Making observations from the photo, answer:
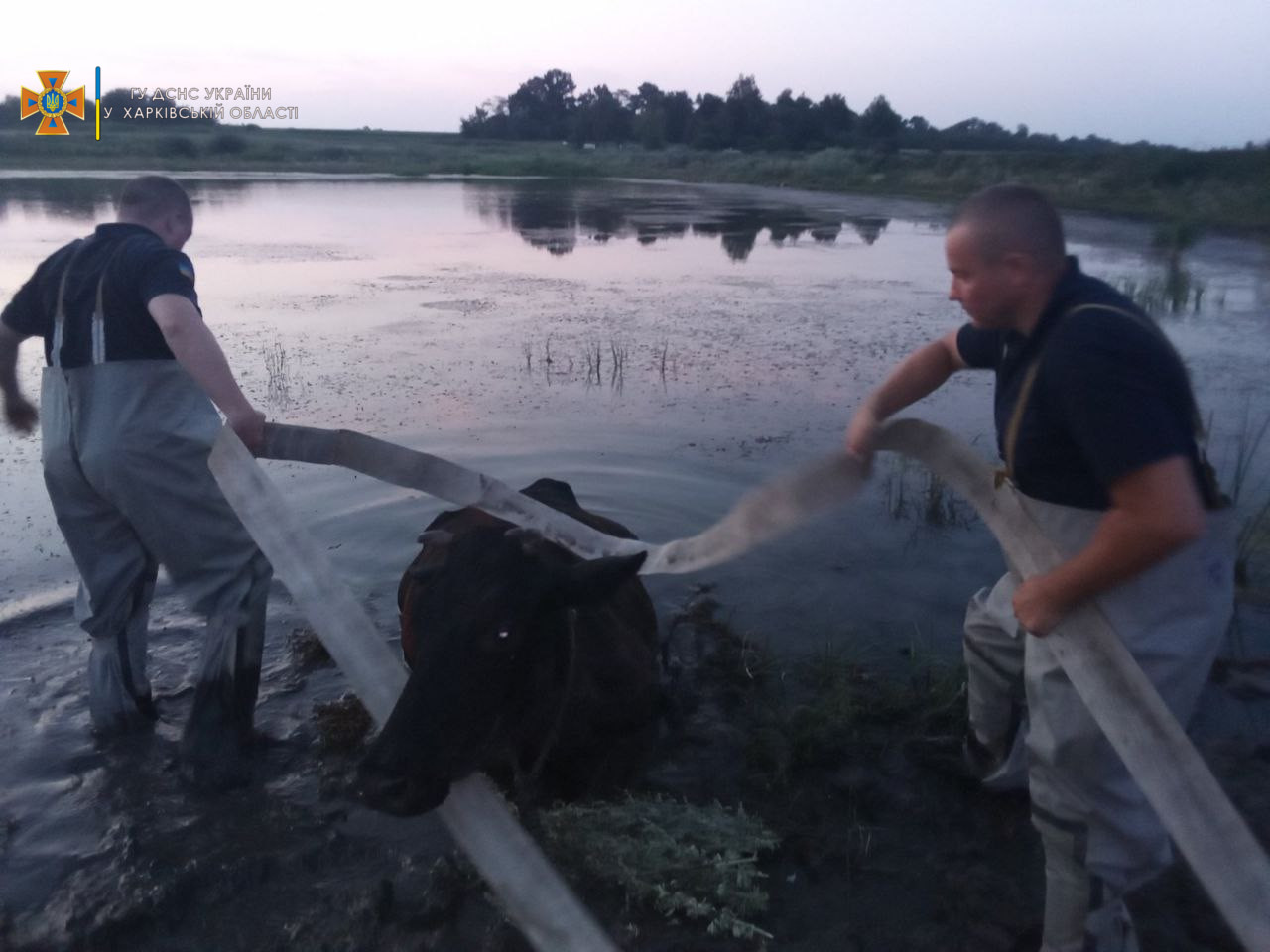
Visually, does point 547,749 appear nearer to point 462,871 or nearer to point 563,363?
point 462,871

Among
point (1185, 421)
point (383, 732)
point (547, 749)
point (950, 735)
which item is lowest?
point (950, 735)

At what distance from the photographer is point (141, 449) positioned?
439 cm

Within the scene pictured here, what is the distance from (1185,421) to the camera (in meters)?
2.63

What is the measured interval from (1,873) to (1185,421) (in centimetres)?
452

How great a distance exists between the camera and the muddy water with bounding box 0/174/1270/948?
14.6 feet

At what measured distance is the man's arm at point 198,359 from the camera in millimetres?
4070

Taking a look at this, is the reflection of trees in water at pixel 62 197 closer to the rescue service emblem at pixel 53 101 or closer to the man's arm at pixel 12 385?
the rescue service emblem at pixel 53 101

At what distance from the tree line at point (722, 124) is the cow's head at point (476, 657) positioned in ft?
211

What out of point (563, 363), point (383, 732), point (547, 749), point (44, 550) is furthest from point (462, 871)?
point (563, 363)

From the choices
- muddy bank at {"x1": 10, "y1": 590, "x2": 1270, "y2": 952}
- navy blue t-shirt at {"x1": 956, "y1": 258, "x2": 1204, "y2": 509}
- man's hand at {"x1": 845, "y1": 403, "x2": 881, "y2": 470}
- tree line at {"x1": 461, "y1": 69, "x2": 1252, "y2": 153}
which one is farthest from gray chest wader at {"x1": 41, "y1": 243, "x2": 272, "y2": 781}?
tree line at {"x1": 461, "y1": 69, "x2": 1252, "y2": 153}

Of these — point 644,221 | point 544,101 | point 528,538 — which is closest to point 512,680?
point 528,538

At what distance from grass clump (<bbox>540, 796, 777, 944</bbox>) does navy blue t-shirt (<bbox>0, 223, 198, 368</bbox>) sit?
267 cm

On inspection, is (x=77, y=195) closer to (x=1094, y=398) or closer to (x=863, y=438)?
(x=863, y=438)

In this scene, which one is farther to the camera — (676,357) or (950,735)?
(676,357)
